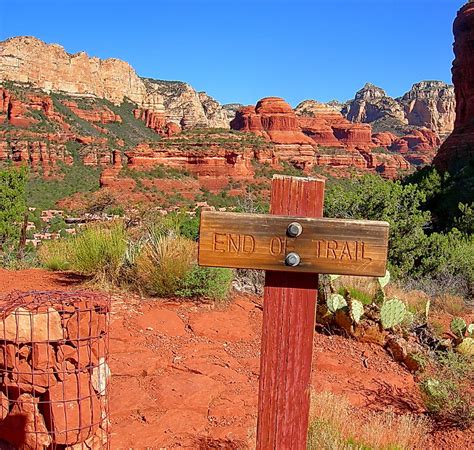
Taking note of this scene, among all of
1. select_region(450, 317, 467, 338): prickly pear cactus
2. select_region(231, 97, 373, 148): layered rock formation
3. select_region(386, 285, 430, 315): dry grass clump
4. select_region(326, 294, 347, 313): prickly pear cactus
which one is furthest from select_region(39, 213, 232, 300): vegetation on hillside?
select_region(231, 97, 373, 148): layered rock formation

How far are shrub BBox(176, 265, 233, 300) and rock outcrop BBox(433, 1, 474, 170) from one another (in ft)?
86.7

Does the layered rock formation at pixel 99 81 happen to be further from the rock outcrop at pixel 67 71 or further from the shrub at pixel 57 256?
the shrub at pixel 57 256

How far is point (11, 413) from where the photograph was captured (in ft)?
9.49

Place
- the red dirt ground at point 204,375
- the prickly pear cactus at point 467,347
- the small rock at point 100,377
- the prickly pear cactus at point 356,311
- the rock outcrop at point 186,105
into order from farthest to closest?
1. the rock outcrop at point 186,105
2. the prickly pear cactus at point 356,311
3. the prickly pear cactus at point 467,347
4. the red dirt ground at point 204,375
5. the small rock at point 100,377

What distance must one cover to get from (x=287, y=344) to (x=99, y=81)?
105 m

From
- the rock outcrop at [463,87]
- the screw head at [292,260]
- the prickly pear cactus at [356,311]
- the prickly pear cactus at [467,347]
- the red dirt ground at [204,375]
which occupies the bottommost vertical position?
the red dirt ground at [204,375]

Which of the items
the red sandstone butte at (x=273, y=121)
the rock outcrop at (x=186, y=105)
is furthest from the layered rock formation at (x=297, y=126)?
the rock outcrop at (x=186, y=105)

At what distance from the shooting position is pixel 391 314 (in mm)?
5113

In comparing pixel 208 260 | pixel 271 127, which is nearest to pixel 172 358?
pixel 208 260

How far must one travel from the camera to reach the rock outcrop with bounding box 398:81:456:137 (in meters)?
113

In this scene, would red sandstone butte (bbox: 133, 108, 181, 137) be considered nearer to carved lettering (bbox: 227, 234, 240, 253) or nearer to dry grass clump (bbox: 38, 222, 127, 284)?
dry grass clump (bbox: 38, 222, 127, 284)

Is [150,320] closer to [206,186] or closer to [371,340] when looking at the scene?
[371,340]

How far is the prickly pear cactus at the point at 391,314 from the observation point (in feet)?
16.7

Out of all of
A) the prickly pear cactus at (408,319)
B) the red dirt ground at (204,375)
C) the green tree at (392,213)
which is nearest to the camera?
the red dirt ground at (204,375)
